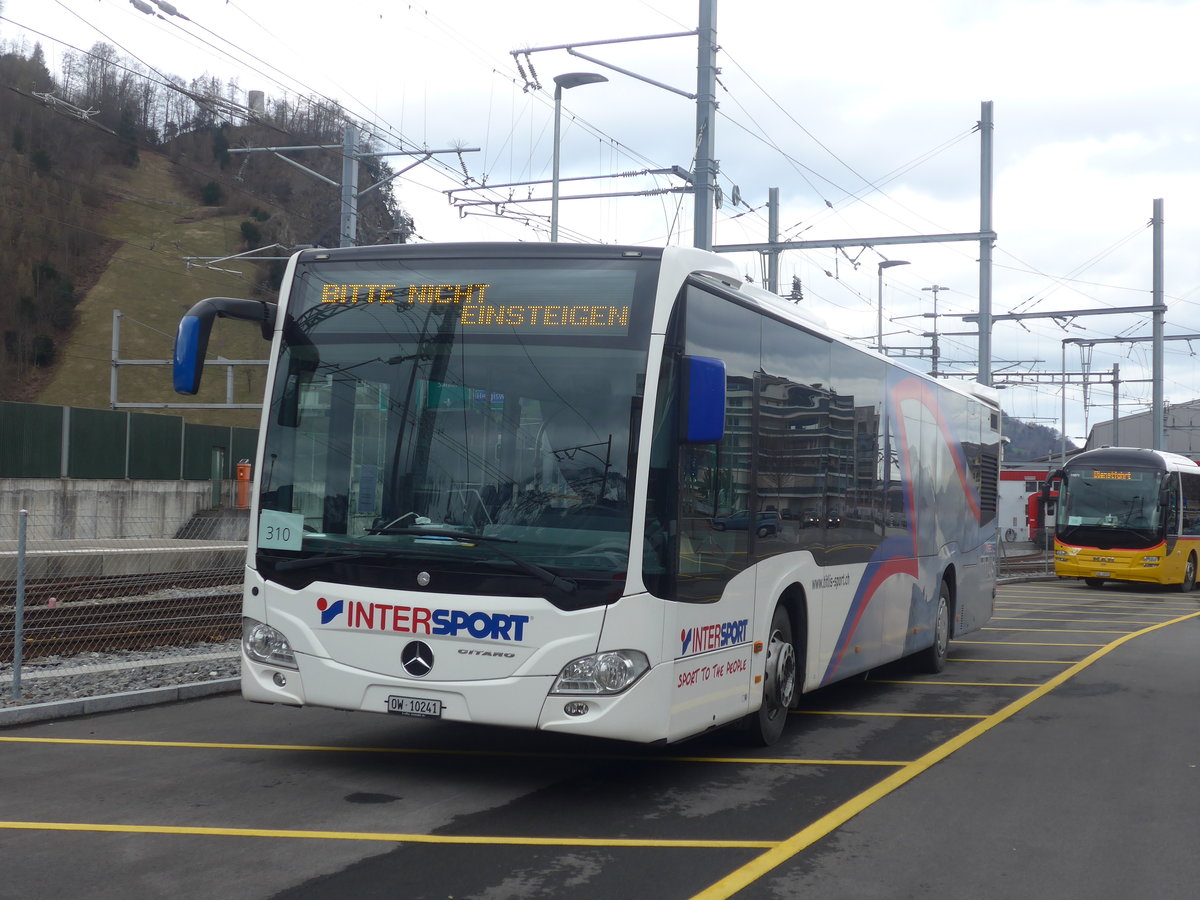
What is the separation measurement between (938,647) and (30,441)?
103ft

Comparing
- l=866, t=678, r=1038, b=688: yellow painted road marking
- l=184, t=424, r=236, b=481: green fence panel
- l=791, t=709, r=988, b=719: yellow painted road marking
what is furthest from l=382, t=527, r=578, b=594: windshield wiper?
l=184, t=424, r=236, b=481: green fence panel

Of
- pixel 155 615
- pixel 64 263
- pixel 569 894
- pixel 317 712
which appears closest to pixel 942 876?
pixel 569 894

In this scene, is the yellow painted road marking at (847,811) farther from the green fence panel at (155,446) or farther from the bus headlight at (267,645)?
the green fence panel at (155,446)

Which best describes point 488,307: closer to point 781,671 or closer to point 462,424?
point 462,424

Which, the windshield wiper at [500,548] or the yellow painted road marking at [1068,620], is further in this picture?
the yellow painted road marking at [1068,620]

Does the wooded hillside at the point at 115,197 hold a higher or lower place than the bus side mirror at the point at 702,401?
higher

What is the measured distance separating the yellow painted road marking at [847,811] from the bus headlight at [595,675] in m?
1.14

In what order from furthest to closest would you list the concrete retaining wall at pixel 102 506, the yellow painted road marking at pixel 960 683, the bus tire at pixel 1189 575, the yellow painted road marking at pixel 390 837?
the concrete retaining wall at pixel 102 506 < the bus tire at pixel 1189 575 < the yellow painted road marking at pixel 960 683 < the yellow painted road marking at pixel 390 837

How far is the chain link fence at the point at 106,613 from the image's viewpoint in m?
10.8

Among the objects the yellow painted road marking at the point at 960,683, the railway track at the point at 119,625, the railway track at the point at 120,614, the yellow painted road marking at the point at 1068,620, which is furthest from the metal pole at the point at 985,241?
the railway track at the point at 119,625

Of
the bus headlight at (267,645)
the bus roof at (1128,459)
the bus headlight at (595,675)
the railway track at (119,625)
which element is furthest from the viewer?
the bus roof at (1128,459)

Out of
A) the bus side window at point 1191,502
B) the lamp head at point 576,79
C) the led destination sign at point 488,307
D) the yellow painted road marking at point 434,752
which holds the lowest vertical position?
the yellow painted road marking at point 434,752

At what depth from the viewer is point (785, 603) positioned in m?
8.96

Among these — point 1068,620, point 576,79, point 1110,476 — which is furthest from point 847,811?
point 1110,476
